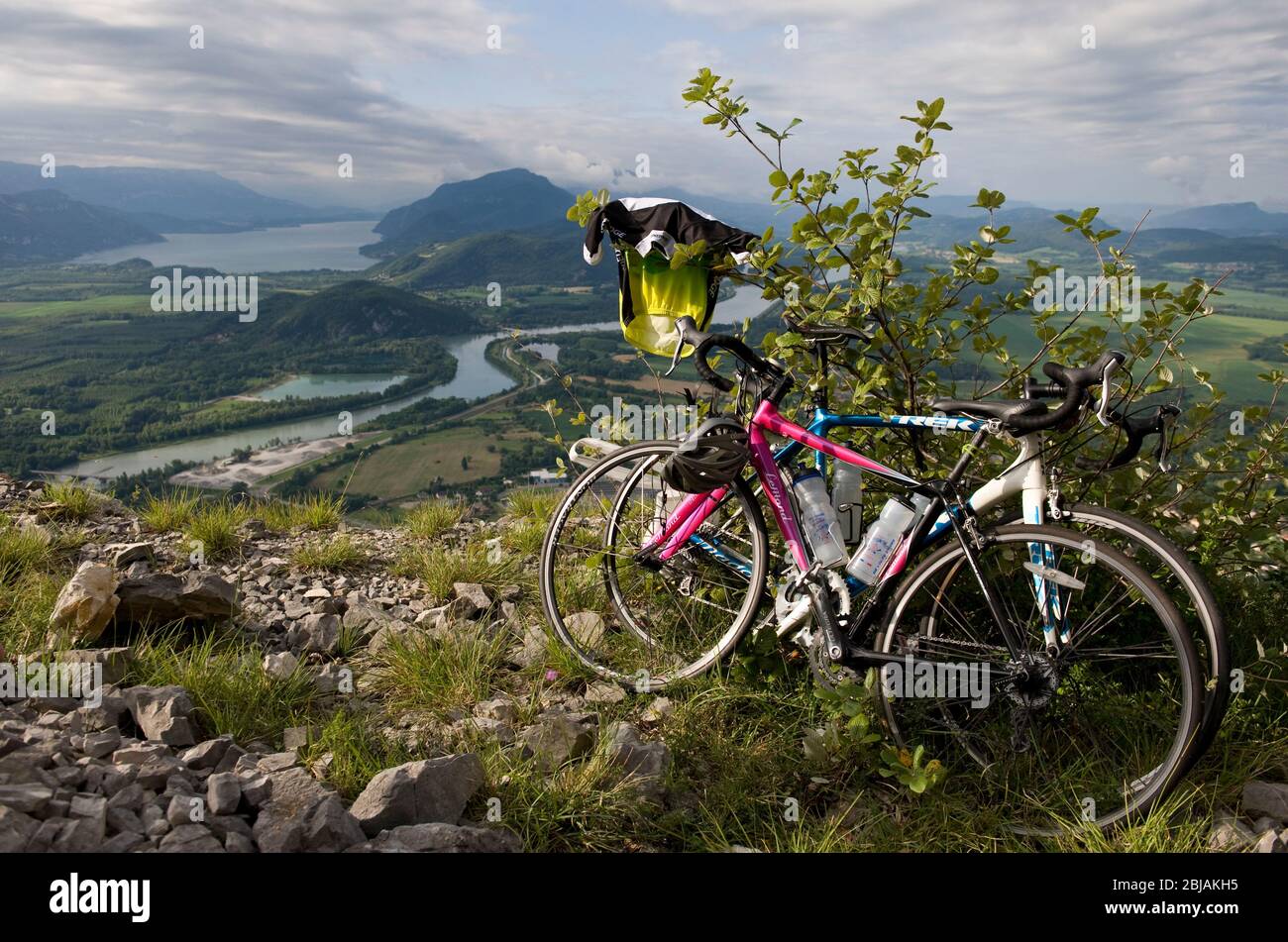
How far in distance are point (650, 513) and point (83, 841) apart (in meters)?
2.42

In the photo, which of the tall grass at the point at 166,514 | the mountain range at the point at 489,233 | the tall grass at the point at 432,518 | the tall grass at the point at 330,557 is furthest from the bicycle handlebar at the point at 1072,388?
the mountain range at the point at 489,233

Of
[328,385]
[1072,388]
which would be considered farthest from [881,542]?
[328,385]

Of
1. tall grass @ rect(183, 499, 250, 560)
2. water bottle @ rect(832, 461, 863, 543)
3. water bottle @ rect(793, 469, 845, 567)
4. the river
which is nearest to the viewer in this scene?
water bottle @ rect(793, 469, 845, 567)

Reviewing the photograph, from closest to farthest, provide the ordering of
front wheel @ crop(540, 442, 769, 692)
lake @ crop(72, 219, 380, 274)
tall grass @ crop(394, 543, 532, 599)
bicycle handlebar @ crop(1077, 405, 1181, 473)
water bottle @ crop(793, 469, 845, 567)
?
1. bicycle handlebar @ crop(1077, 405, 1181, 473)
2. water bottle @ crop(793, 469, 845, 567)
3. front wheel @ crop(540, 442, 769, 692)
4. tall grass @ crop(394, 543, 532, 599)
5. lake @ crop(72, 219, 380, 274)

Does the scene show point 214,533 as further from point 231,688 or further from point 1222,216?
point 1222,216

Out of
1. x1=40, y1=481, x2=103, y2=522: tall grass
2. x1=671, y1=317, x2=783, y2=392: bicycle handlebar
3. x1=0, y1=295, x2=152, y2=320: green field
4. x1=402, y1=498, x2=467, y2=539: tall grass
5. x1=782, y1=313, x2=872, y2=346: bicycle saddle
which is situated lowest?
x1=402, y1=498, x2=467, y2=539: tall grass

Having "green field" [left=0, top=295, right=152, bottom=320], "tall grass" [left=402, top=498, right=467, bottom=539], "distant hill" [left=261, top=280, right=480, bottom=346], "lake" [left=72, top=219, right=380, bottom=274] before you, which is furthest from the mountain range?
"green field" [left=0, top=295, right=152, bottom=320]

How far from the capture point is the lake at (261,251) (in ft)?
408

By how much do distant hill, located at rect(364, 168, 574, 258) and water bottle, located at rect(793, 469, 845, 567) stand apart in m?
151

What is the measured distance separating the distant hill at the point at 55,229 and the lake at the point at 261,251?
4031 millimetres

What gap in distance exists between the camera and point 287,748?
282 centimetres

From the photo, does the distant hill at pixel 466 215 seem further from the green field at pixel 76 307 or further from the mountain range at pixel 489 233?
the green field at pixel 76 307

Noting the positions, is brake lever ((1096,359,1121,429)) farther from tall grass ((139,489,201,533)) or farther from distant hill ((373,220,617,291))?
distant hill ((373,220,617,291))

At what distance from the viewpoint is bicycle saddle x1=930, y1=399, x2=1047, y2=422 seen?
2.51 metres
